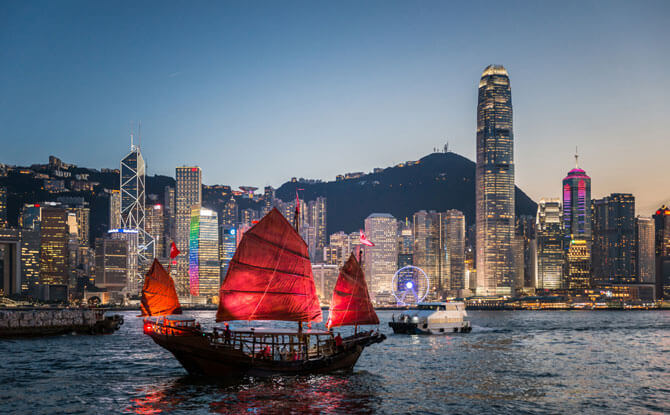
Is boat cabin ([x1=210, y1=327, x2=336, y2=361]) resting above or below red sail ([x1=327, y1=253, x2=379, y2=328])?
below

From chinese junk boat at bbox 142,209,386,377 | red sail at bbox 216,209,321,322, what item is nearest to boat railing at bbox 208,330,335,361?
chinese junk boat at bbox 142,209,386,377

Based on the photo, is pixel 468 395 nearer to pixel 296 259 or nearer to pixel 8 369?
pixel 296 259

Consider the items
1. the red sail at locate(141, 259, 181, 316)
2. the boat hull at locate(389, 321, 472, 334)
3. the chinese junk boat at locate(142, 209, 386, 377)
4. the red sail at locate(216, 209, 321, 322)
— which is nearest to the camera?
the red sail at locate(216, 209, 321, 322)

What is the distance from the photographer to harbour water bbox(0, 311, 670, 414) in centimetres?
3997

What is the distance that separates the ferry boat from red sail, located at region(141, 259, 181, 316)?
4146 cm

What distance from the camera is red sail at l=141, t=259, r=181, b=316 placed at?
71312 mm

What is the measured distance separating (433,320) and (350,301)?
A: 4996 centimetres

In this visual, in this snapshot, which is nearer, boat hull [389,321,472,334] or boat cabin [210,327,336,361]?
boat cabin [210,327,336,361]

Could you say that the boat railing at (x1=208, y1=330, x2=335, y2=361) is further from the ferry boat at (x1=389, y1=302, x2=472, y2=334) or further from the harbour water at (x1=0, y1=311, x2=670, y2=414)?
the ferry boat at (x1=389, y1=302, x2=472, y2=334)

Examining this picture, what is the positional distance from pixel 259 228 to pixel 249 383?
10.9 meters

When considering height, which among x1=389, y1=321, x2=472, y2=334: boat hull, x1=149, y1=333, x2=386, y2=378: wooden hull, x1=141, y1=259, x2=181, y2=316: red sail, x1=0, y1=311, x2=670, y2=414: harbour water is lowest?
x1=389, y1=321, x2=472, y2=334: boat hull

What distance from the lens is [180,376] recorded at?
50.1 meters

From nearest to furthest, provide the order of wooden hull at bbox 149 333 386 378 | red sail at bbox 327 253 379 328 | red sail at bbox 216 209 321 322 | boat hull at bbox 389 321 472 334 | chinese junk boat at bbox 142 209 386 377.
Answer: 1. red sail at bbox 216 209 321 322
2. chinese junk boat at bbox 142 209 386 377
3. wooden hull at bbox 149 333 386 378
4. red sail at bbox 327 253 379 328
5. boat hull at bbox 389 321 472 334

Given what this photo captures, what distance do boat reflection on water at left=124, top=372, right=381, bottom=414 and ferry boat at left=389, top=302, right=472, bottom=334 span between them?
53.6 meters
